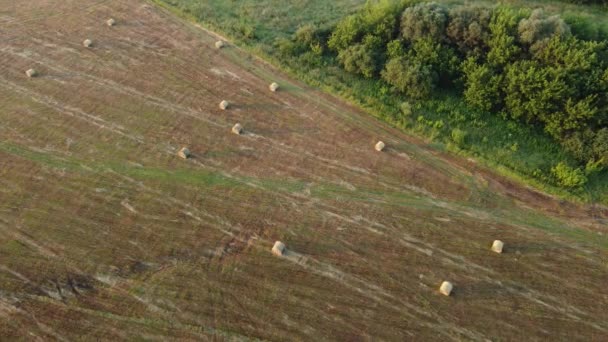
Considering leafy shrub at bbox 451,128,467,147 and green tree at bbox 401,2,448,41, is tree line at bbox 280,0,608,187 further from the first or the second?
leafy shrub at bbox 451,128,467,147

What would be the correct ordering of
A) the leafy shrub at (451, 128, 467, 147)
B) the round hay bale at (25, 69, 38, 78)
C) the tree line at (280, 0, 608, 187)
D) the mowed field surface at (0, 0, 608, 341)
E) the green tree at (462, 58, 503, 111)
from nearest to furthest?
the mowed field surface at (0, 0, 608, 341), the tree line at (280, 0, 608, 187), the leafy shrub at (451, 128, 467, 147), the green tree at (462, 58, 503, 111), the round hay bale at (25, 69, 38, 78)

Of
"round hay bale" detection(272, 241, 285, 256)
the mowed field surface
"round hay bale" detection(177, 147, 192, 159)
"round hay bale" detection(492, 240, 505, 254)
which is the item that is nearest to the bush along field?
the mowed field surface

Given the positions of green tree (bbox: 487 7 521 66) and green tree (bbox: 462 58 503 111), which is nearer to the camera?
green tree (bbox: 462 58 503 111)

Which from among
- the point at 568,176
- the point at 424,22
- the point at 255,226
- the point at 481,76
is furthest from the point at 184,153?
the point at 568,176

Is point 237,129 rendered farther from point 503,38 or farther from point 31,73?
point 503,38

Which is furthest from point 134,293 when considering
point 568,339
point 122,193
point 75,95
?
point 568,339

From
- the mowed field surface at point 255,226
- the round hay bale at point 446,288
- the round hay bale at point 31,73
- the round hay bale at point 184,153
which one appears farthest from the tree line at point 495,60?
the round hay bale at point 31,73
